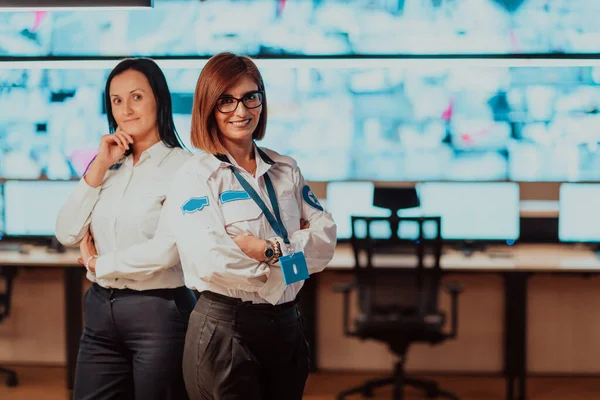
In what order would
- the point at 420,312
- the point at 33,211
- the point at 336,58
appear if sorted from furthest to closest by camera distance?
the point at 336,58 < the point at 33,211 < the point at 420,312

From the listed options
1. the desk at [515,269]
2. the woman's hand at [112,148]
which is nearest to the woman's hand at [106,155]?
the woman's hand at [112,148]

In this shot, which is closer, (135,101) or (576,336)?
(135,101)

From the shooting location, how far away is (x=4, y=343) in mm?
5039

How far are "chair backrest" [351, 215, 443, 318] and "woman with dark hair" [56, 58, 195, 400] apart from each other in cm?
169

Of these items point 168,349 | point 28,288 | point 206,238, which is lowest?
point 28,288

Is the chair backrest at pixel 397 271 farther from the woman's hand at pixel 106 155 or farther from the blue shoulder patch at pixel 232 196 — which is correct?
the blue shoulder patch at pixel 232 196

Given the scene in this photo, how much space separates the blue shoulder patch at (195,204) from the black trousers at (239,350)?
23 centimetres

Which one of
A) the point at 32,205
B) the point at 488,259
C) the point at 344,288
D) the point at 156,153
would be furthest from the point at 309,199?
the point at 32,205

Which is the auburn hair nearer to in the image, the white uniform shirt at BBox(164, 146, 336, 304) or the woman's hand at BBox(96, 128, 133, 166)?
the white uniform shirt at BBox(164, 146, 336, 304)

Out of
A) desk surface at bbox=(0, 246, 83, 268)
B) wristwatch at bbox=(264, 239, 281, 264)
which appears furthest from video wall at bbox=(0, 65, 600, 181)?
wristwatch at bbox=(264, 239, 281, 264)

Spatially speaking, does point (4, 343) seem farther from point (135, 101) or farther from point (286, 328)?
point (286, 328)

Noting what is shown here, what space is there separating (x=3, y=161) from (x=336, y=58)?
8.17 feet

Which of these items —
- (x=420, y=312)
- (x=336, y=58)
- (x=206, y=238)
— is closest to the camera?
(x=206, y=238)

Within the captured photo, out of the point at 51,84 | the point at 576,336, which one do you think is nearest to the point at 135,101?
the point at 51,84
